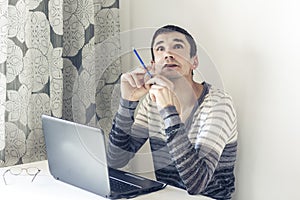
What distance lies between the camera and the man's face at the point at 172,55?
162cm

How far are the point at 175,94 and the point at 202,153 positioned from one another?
0.65 feet

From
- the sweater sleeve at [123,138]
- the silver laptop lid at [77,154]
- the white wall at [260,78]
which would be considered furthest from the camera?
the sweater sleeve at [123,138]

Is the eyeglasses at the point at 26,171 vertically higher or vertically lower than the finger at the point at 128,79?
lower

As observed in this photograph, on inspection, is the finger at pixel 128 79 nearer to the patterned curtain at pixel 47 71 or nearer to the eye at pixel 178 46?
the patterned curtain at pixel 47 71

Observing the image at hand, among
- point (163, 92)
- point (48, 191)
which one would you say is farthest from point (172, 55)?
point (48, 191)

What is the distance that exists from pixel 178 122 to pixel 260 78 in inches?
13.0

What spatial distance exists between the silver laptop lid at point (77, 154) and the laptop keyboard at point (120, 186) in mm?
61

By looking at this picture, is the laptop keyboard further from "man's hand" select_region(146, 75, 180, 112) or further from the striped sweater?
"man's hand" select_region(146, 75, 180, 112)

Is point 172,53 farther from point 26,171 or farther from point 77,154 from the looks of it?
point 26,171

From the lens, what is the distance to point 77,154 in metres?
1.62

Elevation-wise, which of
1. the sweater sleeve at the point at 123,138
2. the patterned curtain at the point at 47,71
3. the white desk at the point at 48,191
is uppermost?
the patterned curtain at the point at 47,71

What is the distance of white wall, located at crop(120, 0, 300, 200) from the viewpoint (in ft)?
5.47

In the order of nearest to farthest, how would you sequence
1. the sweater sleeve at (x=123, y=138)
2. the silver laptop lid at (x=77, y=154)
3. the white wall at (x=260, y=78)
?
the silver laptop lid at (x=77, y=154), the white wall at (x=260, y=78), the sweater sleeve at (x=123, y=138)

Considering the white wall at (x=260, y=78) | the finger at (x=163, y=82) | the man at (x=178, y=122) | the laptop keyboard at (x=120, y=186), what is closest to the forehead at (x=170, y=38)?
the man at (x=178, y=122)
